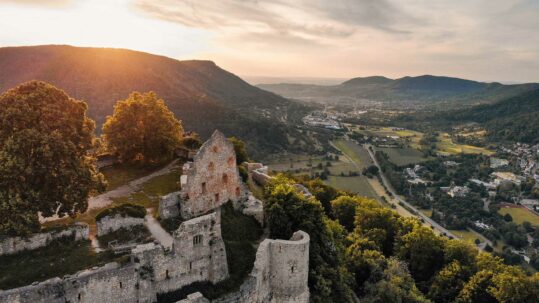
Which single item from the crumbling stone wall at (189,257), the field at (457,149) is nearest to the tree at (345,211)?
the crumbling stone wall at (189,257)

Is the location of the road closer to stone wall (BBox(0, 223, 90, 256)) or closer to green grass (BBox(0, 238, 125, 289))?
stone wall (BBox(0, 223, 90, 256))

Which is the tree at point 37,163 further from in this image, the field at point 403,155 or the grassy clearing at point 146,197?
the field at point 403,155

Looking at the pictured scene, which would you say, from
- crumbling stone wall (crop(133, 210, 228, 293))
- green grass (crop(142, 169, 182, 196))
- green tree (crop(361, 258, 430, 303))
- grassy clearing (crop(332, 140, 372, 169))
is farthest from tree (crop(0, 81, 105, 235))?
grassy clearing (crop(332, 140, 372, 169))

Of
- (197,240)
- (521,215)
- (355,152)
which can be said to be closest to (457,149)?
(355,152)

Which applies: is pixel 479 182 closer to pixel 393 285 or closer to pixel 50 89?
pixel 393 285

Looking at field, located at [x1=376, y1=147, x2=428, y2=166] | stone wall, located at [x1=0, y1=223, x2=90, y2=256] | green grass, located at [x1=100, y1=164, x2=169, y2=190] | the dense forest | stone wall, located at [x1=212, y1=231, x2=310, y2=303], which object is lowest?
field, located at [x1=376, y1=147, x2=428, y2=166]

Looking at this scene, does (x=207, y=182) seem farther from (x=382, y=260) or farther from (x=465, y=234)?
(x=465, y=234)
